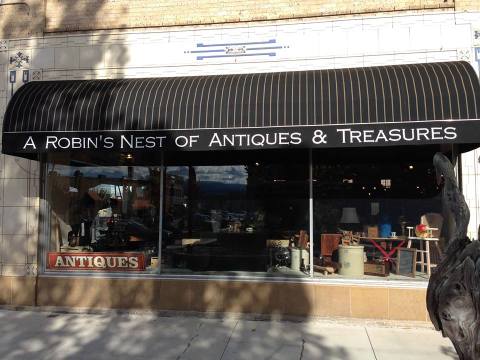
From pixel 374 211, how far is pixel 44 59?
6.16 meters

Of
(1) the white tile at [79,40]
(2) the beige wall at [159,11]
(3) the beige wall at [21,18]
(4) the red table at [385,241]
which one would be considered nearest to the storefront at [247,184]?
(4) the red table at [385,241]

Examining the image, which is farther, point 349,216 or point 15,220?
point 15,220

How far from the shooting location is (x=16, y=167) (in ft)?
26.0

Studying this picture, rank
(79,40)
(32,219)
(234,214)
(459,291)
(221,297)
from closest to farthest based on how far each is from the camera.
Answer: (459,291) → (221,297) → (234,214) → (32,219) → (79,40)

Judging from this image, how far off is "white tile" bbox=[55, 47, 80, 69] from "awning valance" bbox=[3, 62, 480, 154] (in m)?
0.80

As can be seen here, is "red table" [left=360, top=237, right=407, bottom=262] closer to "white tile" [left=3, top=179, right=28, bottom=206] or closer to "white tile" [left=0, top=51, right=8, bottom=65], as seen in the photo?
"white tile" [left=3, top=179, right=28, bottom=206]

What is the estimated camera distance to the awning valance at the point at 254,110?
19.7 feet

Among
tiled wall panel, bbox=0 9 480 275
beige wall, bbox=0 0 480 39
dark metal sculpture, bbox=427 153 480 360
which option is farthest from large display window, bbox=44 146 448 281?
dark metal sculpture, bbox=427 153 480 360

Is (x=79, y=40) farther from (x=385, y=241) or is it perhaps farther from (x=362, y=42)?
(x=385, y=241)

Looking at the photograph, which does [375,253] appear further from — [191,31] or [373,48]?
[191,31]

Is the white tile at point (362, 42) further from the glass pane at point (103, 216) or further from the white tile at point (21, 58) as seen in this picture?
the white tile at point (21, 58)

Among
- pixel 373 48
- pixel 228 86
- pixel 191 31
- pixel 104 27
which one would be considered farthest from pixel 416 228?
pixel 104 27

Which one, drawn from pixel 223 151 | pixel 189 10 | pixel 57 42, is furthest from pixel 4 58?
pixel 223 151

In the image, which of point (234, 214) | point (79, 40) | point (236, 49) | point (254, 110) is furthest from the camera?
point (79, 40)
